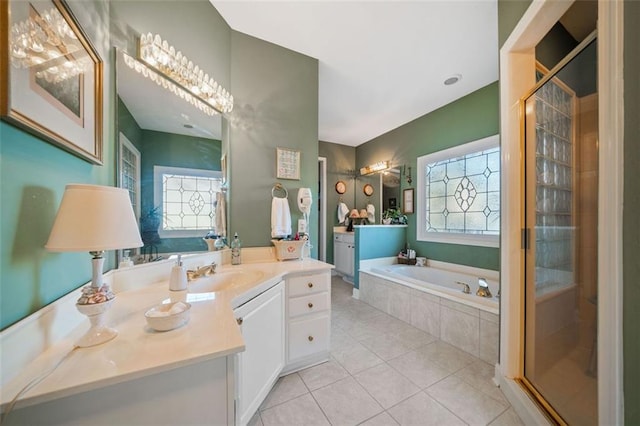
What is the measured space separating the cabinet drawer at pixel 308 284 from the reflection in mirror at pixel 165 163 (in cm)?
73

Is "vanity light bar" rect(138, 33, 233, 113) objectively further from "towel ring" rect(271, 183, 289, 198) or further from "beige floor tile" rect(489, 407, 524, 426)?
"beige floor tile" rect(489, 407, 524, 426)

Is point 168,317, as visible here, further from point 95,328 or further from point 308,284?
point 308,284

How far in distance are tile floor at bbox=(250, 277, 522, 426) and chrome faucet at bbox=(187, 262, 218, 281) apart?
91 cm

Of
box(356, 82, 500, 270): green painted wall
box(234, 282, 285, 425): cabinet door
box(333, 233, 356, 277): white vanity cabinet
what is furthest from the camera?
box(333, 233, 356, 277): white vanity cabinet

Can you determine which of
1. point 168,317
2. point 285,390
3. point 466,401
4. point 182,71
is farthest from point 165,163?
point 466,401

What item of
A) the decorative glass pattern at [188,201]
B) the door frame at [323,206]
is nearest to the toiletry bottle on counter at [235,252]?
the decorative glass pattern at [188,201]

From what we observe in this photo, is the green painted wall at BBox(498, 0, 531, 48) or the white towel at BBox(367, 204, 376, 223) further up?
the green painted wall at BBox(498, 0, 531, 48)

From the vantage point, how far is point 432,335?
2.27 metres

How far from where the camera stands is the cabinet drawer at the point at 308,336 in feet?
5.50

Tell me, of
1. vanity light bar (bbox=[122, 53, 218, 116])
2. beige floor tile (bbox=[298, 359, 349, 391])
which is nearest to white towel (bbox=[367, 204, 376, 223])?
beige floor tile (bbox=[298, 359, 349, 391])

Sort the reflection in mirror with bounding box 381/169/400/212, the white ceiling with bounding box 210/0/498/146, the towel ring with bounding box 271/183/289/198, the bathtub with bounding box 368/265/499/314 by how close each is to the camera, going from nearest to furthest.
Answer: the white ceiling with bounding box 210/0/498/146, the bathtub with bounding box 368/265/499/314, the towel ring with bounding box 271/183/289/198, the reflection in mirror with bounding box 381/169/400/212

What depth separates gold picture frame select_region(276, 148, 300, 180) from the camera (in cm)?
215

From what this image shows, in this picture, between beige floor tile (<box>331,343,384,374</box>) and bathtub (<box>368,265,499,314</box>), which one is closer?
beige floor tile (<box>331,343,384,374</box>)

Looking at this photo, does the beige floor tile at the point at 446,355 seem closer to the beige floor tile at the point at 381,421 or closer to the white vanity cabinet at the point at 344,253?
the beige floor tile at the point at 381,421
